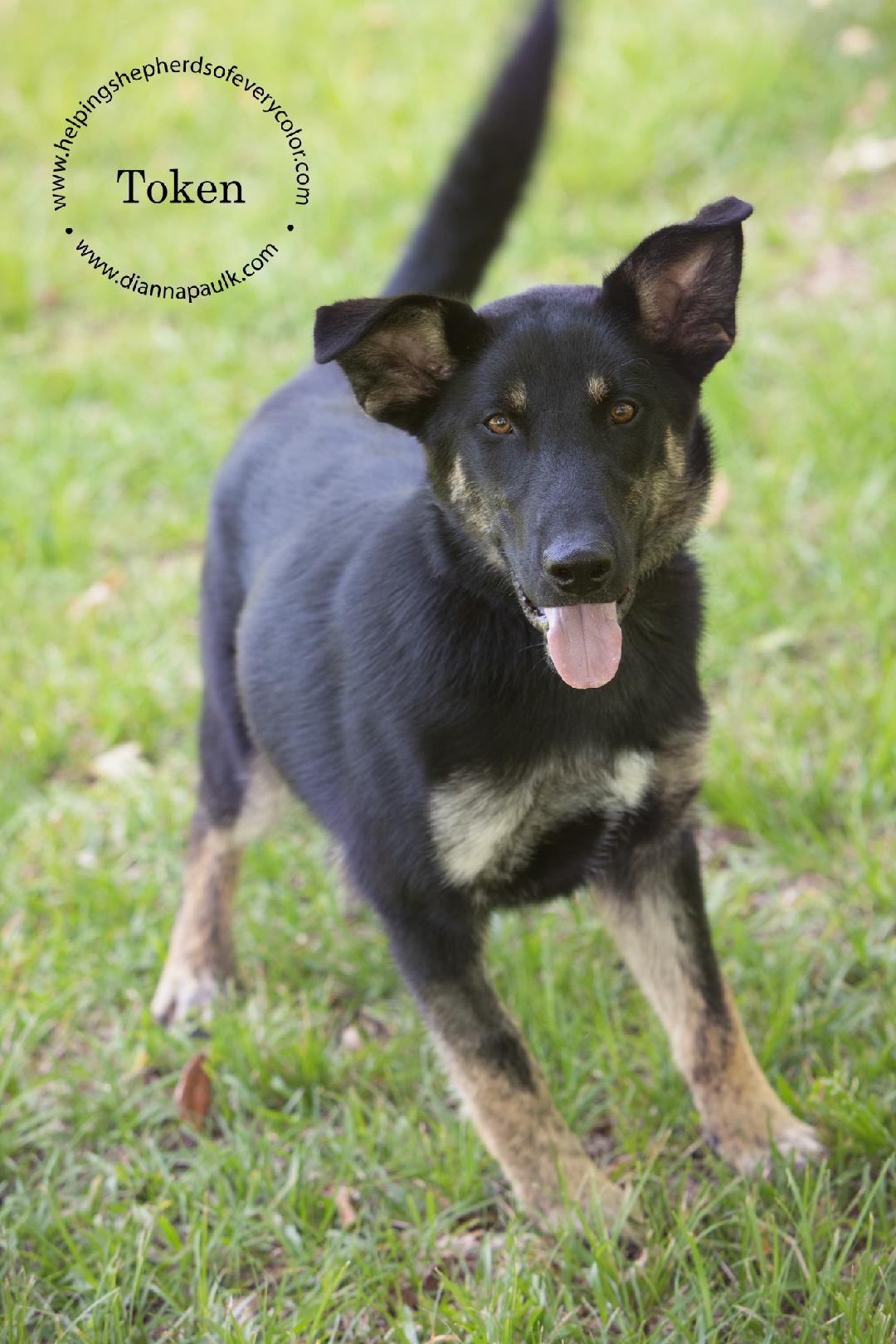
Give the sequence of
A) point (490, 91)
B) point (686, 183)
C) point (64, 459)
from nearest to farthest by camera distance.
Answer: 1. point (490, 91)
2. point (64, 459)
3. point (686, 183)

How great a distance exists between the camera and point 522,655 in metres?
2.69

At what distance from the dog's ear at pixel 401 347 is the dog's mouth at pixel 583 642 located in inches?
19.3

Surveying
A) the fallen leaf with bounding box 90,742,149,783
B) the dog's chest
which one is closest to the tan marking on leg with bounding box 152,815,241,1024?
the fallen leaf with bounding box 90,742,149,783

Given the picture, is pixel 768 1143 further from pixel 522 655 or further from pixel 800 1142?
pixel 522 655

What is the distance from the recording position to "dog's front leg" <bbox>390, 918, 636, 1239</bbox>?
279 cm

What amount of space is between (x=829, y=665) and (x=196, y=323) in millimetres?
3744

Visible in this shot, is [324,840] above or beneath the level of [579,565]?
beneath

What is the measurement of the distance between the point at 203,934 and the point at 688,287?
2.12 m

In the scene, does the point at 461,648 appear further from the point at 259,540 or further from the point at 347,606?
the point at 259,540

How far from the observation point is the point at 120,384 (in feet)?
20.2

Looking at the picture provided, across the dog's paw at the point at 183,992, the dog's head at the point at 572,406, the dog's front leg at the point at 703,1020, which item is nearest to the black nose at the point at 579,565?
the dog's head at the point at 572,406

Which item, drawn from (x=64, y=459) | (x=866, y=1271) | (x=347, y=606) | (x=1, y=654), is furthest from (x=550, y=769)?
(x=64, y=459)

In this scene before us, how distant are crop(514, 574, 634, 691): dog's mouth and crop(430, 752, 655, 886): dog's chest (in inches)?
10.6

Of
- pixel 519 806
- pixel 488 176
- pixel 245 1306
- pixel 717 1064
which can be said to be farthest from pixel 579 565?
pixel 488 176
